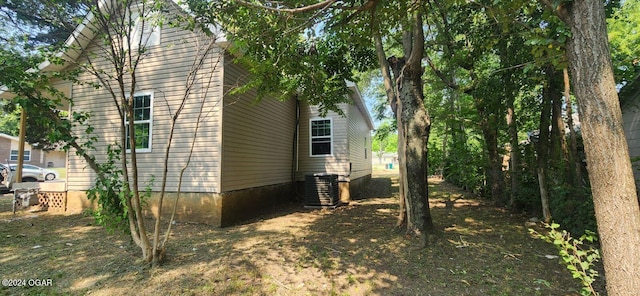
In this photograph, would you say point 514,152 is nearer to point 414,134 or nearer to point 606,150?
point 414,134

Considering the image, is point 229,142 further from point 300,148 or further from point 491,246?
point 491,246

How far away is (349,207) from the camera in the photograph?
343 inches

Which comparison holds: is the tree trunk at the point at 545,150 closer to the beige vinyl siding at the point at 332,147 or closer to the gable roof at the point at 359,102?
the gable roof at the point at 359,102

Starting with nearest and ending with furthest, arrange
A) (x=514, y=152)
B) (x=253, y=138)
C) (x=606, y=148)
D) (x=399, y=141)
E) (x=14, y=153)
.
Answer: (x=606, y=148) < (x=399, y=141) < (x=514, y=152) < (x=253, y=138) < (x=14, y=153)

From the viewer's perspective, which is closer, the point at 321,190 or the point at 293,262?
the point at 293,262

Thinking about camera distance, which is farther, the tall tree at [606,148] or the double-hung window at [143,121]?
the double-hung window at [143,121]

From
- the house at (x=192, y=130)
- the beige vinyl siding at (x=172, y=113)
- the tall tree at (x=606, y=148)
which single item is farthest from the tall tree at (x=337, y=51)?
the tall tree at (x=606, y=148)

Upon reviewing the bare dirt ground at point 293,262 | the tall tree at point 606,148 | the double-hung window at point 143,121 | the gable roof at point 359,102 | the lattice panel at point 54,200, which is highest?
the gable roof at point 359,102

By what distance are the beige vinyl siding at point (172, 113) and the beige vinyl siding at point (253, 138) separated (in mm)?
286

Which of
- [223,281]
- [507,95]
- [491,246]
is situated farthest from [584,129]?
[507,95]

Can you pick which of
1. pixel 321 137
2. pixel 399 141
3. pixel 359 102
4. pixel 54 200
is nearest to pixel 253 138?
pixel 321 137

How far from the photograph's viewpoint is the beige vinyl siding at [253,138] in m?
6.91

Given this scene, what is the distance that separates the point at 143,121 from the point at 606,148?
8.35m

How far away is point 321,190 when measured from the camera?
28.8ft
